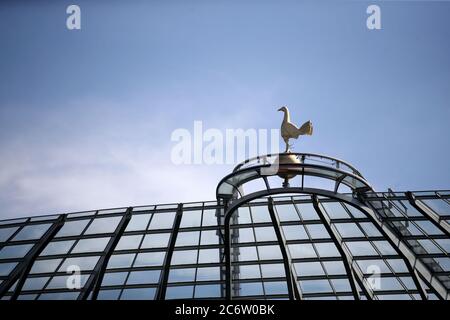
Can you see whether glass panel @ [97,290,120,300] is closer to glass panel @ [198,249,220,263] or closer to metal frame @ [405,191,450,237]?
glass panel @ [198,249,220,263]

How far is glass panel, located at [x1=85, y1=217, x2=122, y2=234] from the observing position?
95.5 ft

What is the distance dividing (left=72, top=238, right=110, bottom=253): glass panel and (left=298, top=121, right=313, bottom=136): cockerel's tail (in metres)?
15.1

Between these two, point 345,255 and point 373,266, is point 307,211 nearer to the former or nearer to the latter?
point 345,255

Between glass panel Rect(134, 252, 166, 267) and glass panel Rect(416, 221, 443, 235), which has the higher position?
glass panel Rect(416, 221, 443, 235)

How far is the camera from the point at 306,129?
20.9 m

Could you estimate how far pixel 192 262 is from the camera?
27984 mm

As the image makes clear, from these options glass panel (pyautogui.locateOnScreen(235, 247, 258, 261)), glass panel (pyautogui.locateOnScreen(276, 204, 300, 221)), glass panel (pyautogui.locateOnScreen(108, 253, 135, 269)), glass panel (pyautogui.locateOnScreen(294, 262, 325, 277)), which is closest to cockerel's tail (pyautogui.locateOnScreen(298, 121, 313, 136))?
glass panel (pyautogui.locateOnScreen(276, 204, 300, 221))

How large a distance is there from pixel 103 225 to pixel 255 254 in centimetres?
1050
